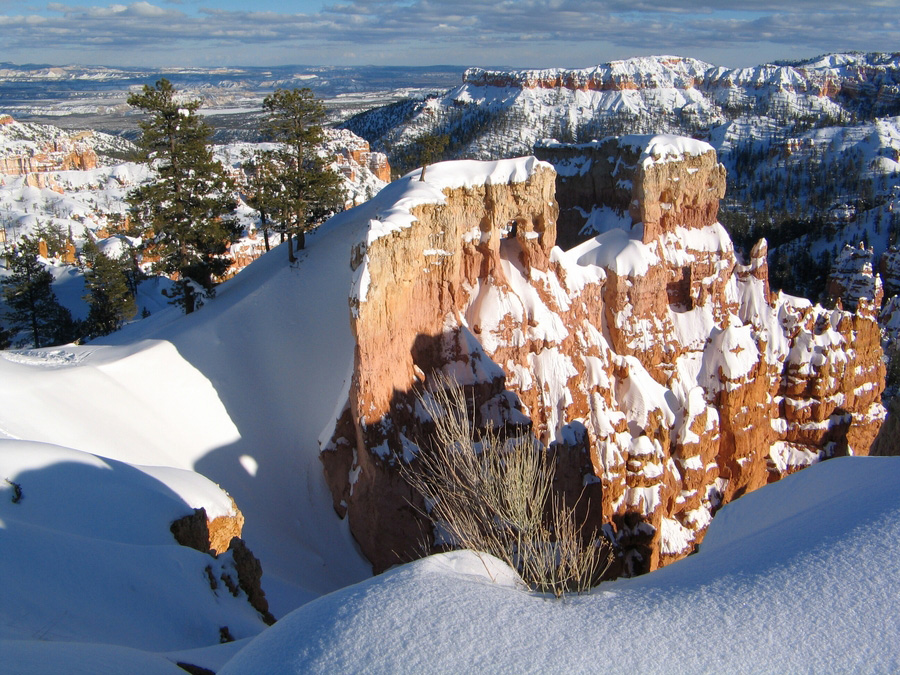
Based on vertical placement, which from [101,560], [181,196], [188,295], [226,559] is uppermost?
[181,196]

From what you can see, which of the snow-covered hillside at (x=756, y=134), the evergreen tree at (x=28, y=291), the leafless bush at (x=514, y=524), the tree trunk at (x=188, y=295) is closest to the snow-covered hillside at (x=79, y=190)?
the snow-covered hillside at (x=756, y=134)

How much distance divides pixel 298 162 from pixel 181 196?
476 cm

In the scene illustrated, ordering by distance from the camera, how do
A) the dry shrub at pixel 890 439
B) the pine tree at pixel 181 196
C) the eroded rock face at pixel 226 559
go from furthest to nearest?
the pine tree at pixel 181 196 < the dry shrub at pixel 890 439 < the eroded rock face at pixel 226 559

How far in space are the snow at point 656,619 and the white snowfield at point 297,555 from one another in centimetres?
2

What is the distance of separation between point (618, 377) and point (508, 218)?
675 centimetres

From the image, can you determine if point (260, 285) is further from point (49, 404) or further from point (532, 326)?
point (532, 326)

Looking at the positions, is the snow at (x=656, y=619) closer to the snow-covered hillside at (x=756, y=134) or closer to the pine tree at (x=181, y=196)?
the pine tree at (x=181, y=196)

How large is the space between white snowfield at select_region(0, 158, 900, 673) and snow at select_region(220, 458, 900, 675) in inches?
0.8

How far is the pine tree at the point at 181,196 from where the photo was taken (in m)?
19.6

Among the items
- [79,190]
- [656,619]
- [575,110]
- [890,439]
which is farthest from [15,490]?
[575,110]

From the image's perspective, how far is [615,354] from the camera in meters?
21.8

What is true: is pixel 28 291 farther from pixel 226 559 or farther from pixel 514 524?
pixel 514 524

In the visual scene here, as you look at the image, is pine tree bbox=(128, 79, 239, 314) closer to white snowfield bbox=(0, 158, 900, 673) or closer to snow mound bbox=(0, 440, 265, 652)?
white snowfield bbox=(0, 158, 900, 673)

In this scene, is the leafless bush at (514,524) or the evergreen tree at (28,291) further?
the evergreen tree at (28,291)
